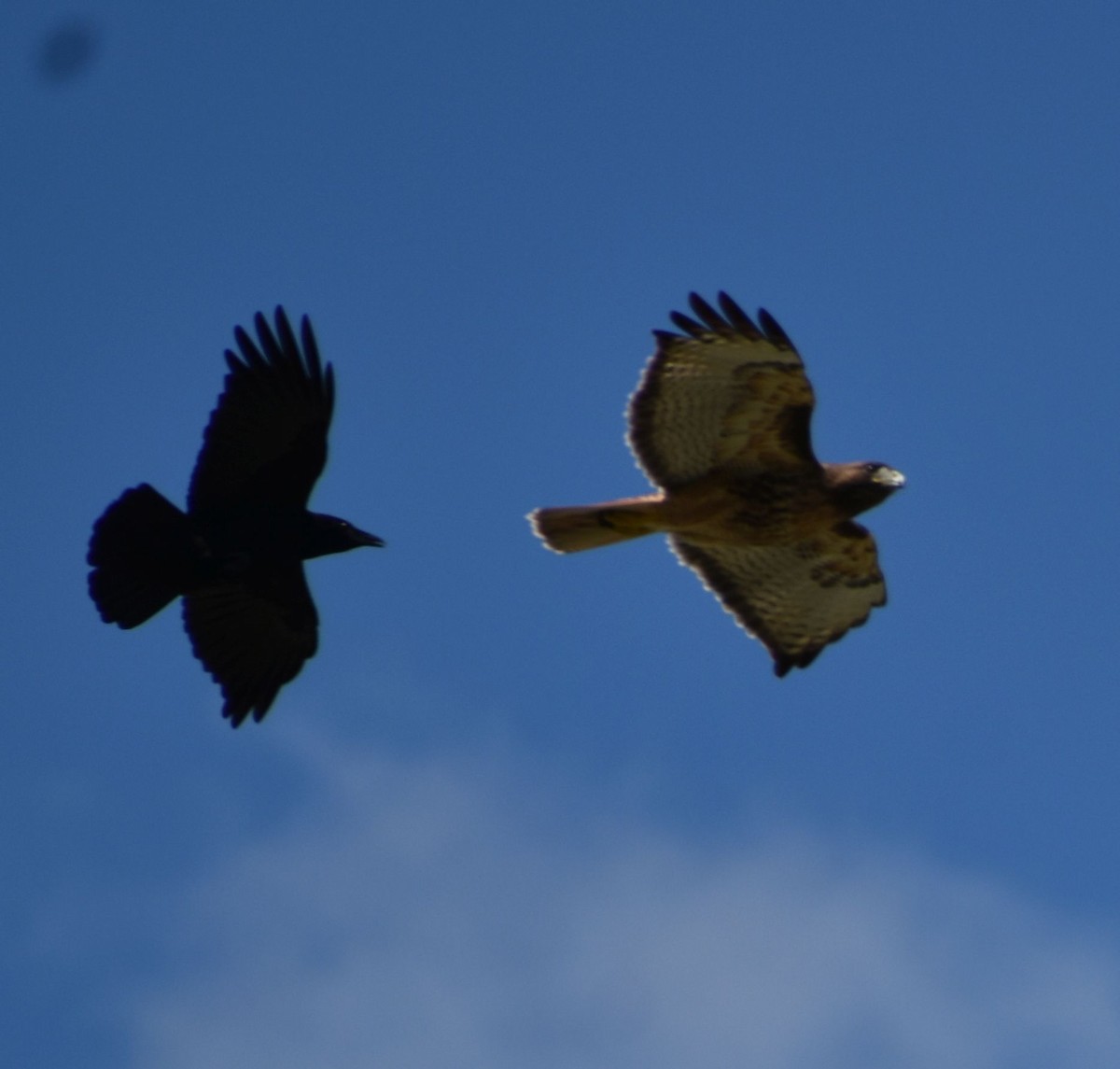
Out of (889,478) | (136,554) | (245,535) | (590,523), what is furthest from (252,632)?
(889,478)

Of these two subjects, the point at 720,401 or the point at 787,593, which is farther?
the point at 787,593

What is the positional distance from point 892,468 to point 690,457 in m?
1.09

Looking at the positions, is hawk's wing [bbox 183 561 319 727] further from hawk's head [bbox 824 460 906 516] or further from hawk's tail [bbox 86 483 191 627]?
hawk's head [bbox 824 460 906 516]

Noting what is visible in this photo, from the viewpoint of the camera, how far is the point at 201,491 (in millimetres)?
11906

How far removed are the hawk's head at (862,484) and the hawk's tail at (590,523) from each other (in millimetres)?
963

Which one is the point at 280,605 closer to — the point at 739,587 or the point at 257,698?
the point at 257,698

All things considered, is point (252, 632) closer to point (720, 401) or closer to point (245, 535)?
point (245, 535)

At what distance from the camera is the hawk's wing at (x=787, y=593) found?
1296 cm

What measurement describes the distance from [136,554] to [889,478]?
3988mm

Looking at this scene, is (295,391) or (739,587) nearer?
(295,391)

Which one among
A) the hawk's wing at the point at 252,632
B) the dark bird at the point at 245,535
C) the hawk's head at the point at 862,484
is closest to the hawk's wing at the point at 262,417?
the dark bird at the point at 245,535

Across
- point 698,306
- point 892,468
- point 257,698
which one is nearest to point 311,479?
point 257,698

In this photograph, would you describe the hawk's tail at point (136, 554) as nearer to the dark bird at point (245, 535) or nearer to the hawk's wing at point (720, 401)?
the dark bird at point (245, 535)

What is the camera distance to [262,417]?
39.3 feet
